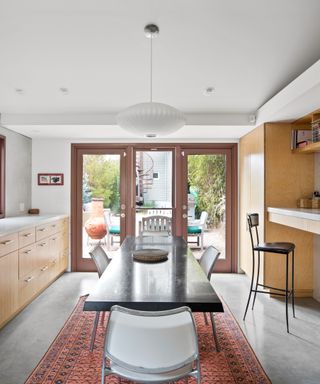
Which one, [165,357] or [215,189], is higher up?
[215,189]

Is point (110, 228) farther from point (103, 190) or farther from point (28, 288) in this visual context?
point (28, 288)

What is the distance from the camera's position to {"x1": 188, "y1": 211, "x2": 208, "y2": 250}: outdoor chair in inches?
198

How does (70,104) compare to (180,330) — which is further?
(70,104)

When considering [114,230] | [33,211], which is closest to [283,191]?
[114,230]

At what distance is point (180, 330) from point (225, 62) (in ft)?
7.51

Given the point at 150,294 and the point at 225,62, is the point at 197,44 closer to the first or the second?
the point at 225,62

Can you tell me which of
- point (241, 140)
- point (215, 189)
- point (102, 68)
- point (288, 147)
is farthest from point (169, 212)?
point (102, 68)

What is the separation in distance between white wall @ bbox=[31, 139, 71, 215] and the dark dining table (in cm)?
273

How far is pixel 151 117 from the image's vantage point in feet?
6.66

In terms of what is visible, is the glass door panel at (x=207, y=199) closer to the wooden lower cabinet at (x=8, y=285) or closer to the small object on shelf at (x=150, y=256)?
the small object on shelf at (x=150, y=256)

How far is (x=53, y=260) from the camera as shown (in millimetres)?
4246

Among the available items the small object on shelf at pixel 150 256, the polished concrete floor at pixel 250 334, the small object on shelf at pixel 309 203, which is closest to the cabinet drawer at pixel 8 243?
the polished concrete floor at pixel 250 334

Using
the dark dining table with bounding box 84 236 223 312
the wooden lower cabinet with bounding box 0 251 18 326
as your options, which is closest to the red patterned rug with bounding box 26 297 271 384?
the wooden lower cabinet with bounding box 0 251 18 326

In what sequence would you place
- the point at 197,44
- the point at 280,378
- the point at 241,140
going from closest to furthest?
1. the point at 280,378
2. the point at 197,44
3. the point at 241,140
